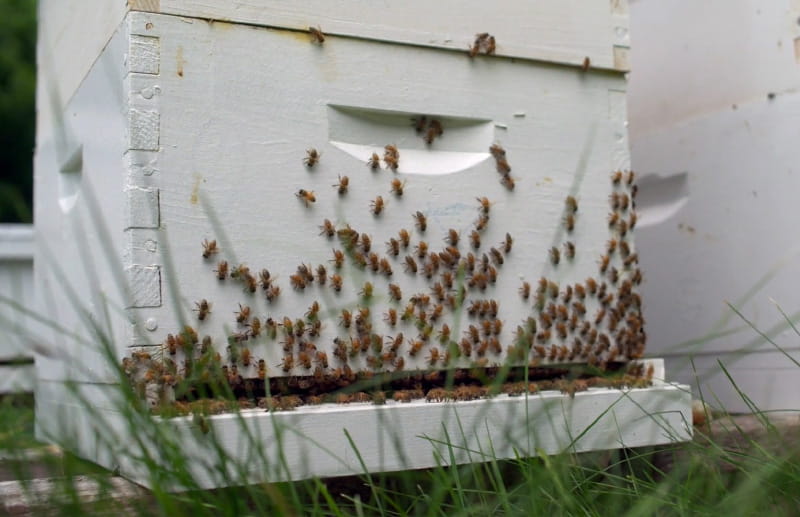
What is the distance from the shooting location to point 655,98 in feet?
13.0

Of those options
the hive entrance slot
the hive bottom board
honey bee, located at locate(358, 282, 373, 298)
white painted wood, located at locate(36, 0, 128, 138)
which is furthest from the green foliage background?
the hive bottom board

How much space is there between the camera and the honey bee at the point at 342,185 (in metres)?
2.54

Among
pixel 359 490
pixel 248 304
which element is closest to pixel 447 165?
pixel 248 304

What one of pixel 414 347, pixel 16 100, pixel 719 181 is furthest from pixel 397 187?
pixel 16 100

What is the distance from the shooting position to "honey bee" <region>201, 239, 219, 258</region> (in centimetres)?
236

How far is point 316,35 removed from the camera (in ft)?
8.36

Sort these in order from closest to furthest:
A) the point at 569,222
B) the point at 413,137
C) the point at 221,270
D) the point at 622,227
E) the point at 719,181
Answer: the point at 221,270 → the point at 413,137 → the point at 569,222 → the point at 622,227 → the point at 719,181

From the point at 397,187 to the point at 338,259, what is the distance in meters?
0.28

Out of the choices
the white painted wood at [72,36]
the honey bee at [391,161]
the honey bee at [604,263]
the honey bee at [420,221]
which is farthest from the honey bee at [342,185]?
the honey bee at [604,263]

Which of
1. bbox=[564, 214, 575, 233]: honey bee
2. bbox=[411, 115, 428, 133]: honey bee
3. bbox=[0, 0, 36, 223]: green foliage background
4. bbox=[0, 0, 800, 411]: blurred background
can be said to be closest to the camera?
bbox=[411, 115, 428, 133]: honey bee

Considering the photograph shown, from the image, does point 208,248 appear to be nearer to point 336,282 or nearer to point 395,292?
point 336,282

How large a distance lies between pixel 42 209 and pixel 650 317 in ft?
8.23

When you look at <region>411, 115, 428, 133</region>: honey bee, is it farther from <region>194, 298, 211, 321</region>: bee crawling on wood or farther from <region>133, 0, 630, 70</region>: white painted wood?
<region>194, 298, 211, 321</region>: bee crawling on wood

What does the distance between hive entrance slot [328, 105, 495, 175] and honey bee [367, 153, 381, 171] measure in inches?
0.7
